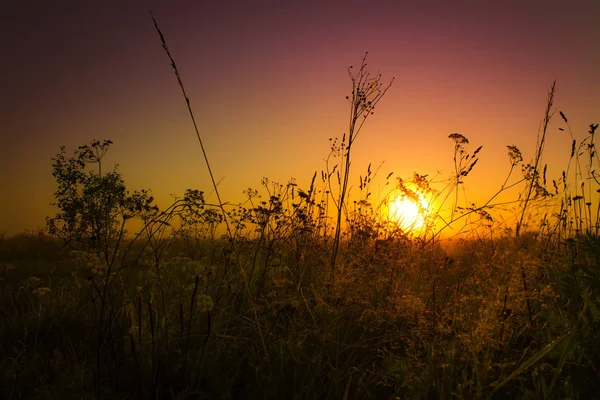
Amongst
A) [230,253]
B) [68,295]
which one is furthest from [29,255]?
[230,253]

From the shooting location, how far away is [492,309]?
5.22ft

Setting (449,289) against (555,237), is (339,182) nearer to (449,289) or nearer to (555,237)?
(449,289)

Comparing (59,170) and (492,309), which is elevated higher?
(59,170)

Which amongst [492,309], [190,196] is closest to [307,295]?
[190,196]

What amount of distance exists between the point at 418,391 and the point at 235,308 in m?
1.71

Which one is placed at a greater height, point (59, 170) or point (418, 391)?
point (59, 170)

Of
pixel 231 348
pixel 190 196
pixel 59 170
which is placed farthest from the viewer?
pixel 59 170

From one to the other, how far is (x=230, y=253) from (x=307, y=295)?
0.74 meters

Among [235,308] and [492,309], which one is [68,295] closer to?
[235,308]

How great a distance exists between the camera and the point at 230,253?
313cm

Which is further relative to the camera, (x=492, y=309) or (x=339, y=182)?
(x=339, y=182)

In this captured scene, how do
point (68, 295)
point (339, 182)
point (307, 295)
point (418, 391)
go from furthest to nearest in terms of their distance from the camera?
1. point (339, 182)
2. point (68, 295)
3. point (307, 295)
4. point (418, 391)

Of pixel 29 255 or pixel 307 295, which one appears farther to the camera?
pixel 29 255

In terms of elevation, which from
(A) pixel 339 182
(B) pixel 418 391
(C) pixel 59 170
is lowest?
(B) pixel 418 391
